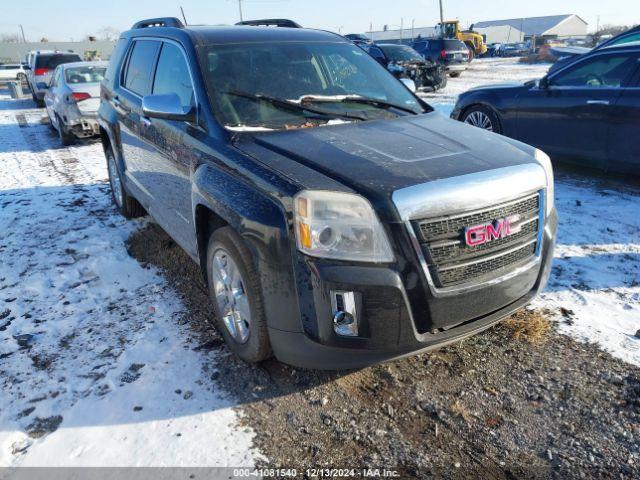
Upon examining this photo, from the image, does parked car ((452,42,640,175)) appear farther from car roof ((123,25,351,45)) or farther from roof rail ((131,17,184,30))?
roof rail ((131,17,184,30))

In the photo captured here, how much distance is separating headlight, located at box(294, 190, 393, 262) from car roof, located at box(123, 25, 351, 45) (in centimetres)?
186

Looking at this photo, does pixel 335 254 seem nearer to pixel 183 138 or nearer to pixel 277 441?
pixel 277 441

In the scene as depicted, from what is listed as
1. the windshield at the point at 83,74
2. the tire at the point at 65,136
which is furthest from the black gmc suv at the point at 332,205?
the windshield at the point at 83,74

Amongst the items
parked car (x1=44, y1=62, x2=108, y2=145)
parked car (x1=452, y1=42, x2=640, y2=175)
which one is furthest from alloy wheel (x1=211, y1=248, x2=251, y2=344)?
parked car (x1=44, y1=62, x2=108, y2=145)

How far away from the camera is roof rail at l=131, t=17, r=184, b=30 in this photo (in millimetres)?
4043

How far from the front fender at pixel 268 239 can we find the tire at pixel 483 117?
562 centimetres

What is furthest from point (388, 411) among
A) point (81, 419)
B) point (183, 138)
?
point (183, 138)

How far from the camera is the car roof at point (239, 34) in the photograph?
11.8 ft

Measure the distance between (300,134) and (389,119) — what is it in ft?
2.44

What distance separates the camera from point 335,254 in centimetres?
230

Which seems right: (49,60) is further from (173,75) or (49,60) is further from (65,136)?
(173,75)

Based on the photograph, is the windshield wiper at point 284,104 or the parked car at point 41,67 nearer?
the windshield wiper at point 284,104

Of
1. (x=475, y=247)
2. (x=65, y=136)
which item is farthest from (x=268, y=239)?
(x=65, y=136)

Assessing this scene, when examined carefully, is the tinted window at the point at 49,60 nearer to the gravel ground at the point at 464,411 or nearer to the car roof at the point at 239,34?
the car roof at the point at 239,34
